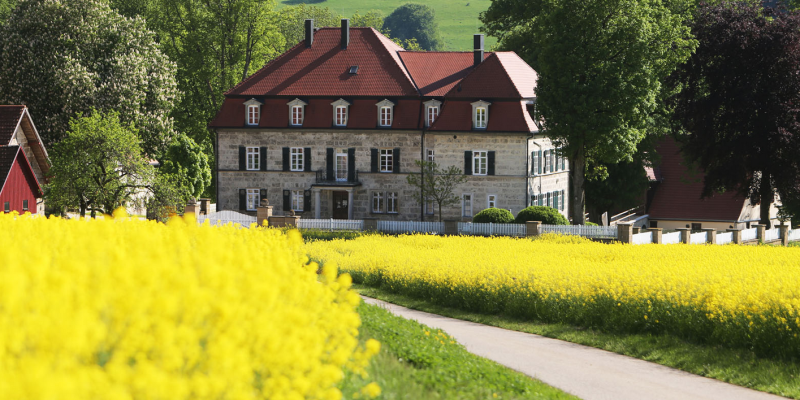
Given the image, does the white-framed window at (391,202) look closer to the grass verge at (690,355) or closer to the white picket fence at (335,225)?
the white picket fence at (335,225)

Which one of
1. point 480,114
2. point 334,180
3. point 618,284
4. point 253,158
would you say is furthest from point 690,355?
point 253,158

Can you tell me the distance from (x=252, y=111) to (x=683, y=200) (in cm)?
3093

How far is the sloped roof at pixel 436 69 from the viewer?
5933 centimetres

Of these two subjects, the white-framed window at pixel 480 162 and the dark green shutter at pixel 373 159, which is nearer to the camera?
the white-framed window at pixel 480 162

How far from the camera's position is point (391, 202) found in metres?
59.4

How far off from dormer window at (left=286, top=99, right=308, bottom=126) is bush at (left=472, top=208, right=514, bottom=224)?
15489 millimetres

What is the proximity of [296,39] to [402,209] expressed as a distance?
47097mm

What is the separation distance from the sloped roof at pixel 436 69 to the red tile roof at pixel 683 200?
16432 millimetres

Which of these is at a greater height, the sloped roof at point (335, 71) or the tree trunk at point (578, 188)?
the sloped roof at point (335, 71)

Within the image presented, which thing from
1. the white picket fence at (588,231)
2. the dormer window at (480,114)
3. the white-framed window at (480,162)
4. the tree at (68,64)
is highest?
the tree at (68,64)

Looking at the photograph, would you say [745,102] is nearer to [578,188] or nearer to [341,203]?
[578,188]

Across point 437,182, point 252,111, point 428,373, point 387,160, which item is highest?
point 252,111

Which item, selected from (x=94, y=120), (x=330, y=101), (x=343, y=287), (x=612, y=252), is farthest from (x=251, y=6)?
(x=343, y=287)

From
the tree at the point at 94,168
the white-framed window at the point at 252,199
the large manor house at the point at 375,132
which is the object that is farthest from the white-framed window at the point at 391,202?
the tree at the point at 94,168
